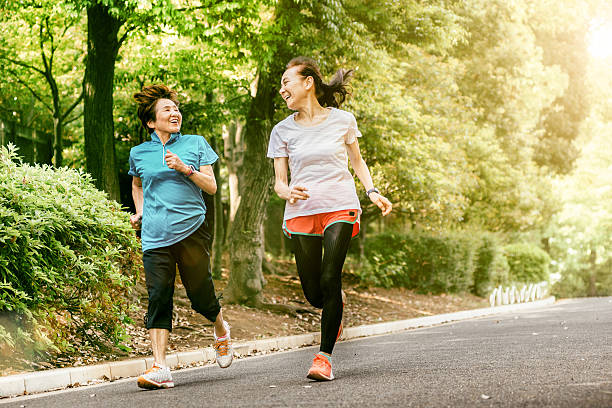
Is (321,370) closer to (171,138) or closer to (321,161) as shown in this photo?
(321,161)

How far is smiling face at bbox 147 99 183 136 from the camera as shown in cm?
584

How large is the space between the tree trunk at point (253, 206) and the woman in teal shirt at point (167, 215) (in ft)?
27.0

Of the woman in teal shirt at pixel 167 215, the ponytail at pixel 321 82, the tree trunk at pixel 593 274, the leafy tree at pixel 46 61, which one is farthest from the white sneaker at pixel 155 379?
the tree trunk at pixel 593 274

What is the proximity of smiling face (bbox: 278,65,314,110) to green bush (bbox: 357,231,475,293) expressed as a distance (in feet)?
54.9

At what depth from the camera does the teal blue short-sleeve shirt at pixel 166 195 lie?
18.5 feet

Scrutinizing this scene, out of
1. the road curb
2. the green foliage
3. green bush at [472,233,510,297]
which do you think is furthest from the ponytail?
the green foliage

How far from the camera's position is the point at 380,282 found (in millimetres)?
21812

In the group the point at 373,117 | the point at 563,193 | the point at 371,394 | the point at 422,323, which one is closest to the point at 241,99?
the point at 373,117

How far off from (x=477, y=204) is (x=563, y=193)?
1521 cm

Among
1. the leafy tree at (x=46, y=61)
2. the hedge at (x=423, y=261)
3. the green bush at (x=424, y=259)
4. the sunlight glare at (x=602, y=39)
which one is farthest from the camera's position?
the sunlight glare at (x=602, y=39)

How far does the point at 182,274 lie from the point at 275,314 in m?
8.11

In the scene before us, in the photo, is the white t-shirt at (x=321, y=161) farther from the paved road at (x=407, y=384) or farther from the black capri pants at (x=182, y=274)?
the paved road at (x=407, y=384)

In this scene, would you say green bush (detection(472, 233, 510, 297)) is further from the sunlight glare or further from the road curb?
the sunlight glare

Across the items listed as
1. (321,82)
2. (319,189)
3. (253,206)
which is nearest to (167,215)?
(319,189)
